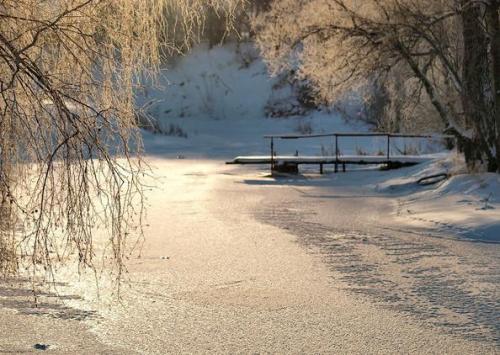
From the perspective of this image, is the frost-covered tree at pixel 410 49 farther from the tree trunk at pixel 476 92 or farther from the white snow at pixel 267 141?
the white snow at pixel 267 141

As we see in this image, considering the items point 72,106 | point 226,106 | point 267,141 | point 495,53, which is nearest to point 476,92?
point 495,53

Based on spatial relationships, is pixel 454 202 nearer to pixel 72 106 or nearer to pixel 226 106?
pixel 72 106

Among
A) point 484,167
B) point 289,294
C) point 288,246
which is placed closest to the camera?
point 289,294

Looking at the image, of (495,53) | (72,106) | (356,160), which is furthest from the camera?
(356,160)

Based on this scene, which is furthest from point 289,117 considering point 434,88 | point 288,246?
point 288,246

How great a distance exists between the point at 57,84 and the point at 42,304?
7.75ft

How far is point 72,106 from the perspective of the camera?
17.5ft

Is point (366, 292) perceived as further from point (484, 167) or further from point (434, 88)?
point (434, 88)

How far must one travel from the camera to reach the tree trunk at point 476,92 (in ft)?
48.3

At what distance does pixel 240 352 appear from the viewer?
555 cm

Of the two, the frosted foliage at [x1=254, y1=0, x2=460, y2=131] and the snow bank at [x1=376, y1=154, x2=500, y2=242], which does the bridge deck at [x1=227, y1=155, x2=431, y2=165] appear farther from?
the snow bank at [x1=376, y1=154, x2=500, y2=242]

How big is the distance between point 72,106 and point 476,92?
11.5 metres

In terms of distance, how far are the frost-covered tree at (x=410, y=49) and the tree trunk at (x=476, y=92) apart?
0.02 metres

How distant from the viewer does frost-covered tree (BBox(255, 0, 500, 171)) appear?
14977 mm
